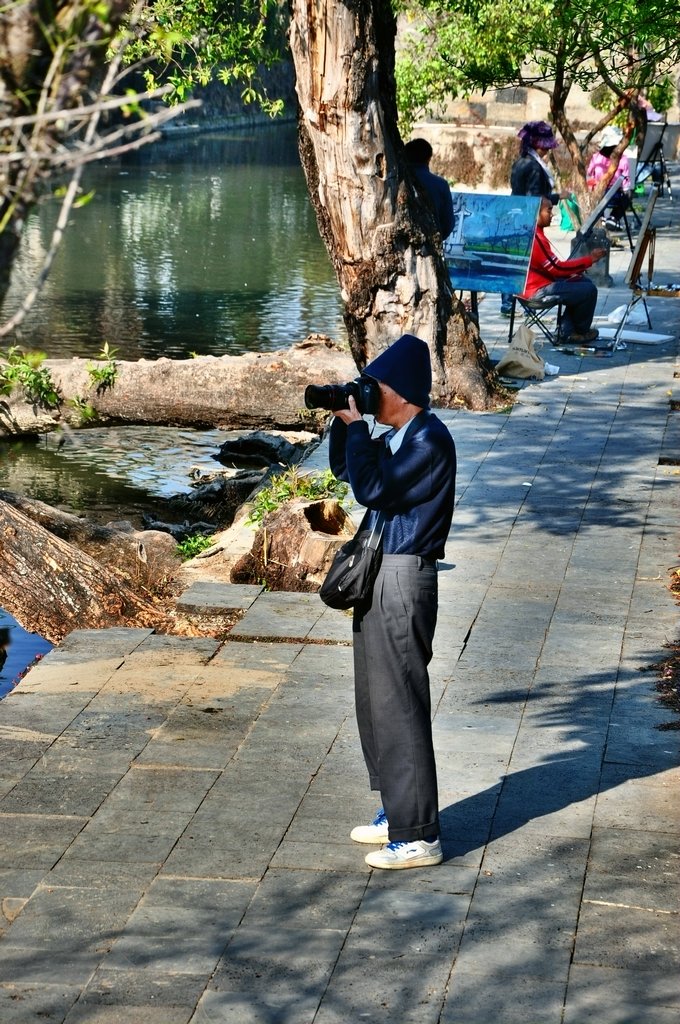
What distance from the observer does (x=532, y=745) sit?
6.10 meters

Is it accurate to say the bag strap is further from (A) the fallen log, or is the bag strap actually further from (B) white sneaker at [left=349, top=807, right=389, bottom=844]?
(A) the fallen log

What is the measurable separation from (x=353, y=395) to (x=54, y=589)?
164 inches

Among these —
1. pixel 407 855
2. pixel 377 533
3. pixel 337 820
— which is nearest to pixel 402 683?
pixel 377 533

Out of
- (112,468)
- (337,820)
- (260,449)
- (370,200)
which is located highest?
(370,200)

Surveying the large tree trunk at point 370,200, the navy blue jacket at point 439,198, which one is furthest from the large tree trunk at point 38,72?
the navy blue jacket at point 439,198

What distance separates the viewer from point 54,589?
8.56 metres

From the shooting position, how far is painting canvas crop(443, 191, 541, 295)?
13711mm

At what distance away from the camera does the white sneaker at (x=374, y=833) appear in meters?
5.21

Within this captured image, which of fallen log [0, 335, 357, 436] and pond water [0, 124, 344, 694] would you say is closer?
fallen log [0, 335, 357, 436]

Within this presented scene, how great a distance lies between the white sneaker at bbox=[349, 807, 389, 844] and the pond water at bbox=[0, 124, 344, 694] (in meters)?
1.94

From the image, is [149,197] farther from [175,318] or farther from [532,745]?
[532,745]

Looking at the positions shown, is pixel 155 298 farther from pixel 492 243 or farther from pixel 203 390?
pixel 203 390

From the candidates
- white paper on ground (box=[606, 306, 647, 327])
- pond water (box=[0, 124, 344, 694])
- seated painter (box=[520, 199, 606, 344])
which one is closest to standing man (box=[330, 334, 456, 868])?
pond water (box=[0, 124, 344, 694])

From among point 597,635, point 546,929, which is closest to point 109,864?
point 546,929
